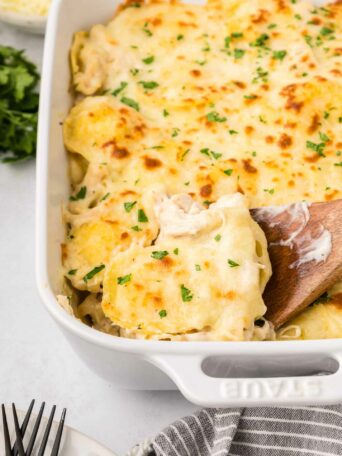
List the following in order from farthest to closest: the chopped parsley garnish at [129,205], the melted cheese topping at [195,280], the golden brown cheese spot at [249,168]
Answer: the golden brown cheese spot at [249,168], the chopped parsley garnish at [129,205], the melted cheese topping at [195,280]

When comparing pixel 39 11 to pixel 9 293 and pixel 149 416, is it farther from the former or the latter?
pixel 149 416

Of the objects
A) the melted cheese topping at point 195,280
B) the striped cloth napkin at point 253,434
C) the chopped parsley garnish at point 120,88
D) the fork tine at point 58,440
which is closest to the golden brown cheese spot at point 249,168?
the melted cheese topping at point 195,280

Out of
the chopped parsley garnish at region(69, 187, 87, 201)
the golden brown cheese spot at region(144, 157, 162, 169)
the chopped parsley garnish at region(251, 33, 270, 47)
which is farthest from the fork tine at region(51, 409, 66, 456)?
the chopped parsley garnish at region(251, 33, 270, 47)

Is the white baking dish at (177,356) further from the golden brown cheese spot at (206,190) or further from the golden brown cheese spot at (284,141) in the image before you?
the golden brown cheese spot at (284,141)

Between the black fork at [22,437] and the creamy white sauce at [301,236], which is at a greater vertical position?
the creamy white sauce at [301,236]

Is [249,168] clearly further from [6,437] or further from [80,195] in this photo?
[6,437]

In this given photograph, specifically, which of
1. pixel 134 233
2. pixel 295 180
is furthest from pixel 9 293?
pixel 295 180
